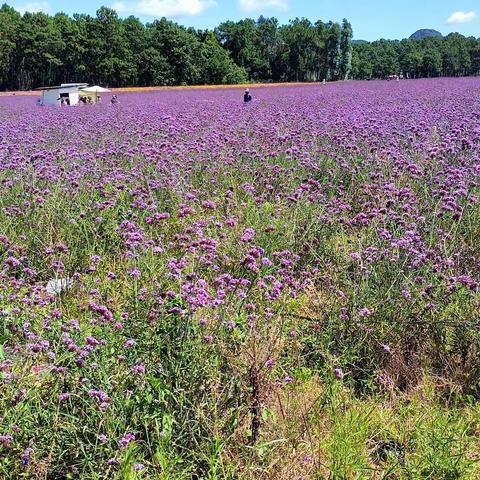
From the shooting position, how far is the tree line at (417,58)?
86.7 metres

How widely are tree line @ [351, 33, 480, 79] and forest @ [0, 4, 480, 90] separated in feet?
0.63

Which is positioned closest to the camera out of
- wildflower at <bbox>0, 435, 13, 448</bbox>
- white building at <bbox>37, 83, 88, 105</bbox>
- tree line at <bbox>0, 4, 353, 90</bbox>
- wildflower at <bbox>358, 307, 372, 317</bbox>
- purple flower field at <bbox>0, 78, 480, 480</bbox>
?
wildflower at <bbox>0, 435, 13, 448</bbox>

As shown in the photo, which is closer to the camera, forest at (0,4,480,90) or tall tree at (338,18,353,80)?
forest at (0,4,480,90)

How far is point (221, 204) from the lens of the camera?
4785mm

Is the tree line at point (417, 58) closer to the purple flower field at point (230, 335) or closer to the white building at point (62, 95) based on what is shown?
the white building at point (62, 95)

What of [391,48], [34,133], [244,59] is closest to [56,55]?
[244,59]

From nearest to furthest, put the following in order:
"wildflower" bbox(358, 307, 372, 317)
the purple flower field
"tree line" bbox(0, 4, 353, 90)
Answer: the purple flower field
"wildflower" bbox(358, 307, 372, 317)
"tree line" bbox(0, 4, 353, 90)

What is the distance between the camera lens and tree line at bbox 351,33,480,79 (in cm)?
8669

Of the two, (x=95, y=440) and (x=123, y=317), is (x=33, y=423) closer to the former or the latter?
(x=95, y=440)

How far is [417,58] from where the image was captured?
87562 mm

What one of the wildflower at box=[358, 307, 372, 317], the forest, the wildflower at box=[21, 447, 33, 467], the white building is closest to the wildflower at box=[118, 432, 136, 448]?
the wildflower at box=[21, 447, 33, 467]

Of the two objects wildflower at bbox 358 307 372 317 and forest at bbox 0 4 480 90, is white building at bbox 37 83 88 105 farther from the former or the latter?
forest at bbox 0 4 480 90

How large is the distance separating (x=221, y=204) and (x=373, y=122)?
3.03 m

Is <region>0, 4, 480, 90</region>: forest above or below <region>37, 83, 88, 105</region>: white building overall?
above
